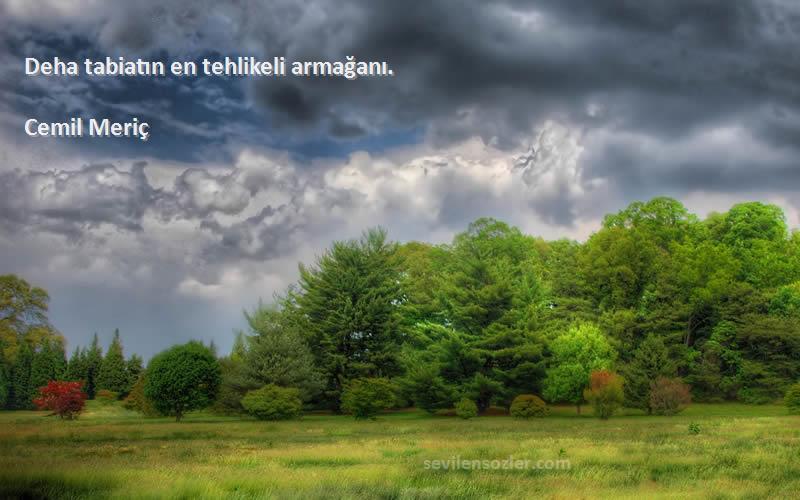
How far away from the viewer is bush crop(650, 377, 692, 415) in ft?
149

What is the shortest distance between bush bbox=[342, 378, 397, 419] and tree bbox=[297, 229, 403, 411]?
6.37 metres

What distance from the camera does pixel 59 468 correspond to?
53.1ft

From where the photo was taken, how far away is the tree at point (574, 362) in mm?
47344

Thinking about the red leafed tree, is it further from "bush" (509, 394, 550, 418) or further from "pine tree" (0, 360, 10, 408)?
"bush" (509, 394, 550, 418)

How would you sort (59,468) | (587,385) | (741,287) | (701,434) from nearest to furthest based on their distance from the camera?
(59,468) → (701,434) → (587,385) → (741,287)

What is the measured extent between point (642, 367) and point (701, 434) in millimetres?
19219

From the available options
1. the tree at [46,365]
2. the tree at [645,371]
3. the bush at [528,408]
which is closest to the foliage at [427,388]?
the bush at [528,408]

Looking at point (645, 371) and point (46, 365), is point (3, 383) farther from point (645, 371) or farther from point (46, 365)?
point (645, 371)

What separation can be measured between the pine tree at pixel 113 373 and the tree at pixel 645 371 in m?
39.0

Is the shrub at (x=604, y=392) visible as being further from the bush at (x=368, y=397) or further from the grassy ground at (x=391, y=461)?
the bush at (x=368, y=397)

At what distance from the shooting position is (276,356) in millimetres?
45844

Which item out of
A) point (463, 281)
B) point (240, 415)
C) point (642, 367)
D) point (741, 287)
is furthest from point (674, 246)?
point (240, 415)

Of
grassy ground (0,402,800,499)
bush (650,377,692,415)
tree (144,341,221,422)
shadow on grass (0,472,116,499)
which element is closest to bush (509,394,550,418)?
bush (650,377,692,415)

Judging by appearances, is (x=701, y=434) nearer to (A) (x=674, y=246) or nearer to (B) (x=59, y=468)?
(B) (x=59, y=468)
